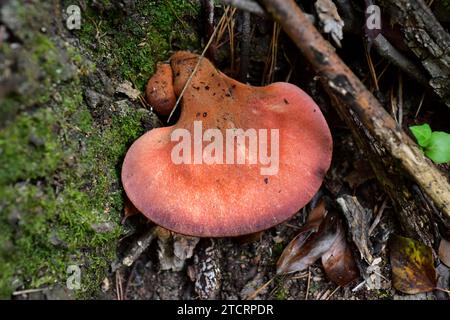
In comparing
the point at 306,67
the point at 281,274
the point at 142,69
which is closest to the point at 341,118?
the point at 306,67

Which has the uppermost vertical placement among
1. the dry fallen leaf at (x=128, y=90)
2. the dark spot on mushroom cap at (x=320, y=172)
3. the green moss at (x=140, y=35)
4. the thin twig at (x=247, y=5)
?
the thin twig at (x=247, y=5)

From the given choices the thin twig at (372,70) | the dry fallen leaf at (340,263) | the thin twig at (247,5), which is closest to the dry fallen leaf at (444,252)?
the dry fallen leaf at (340,263)

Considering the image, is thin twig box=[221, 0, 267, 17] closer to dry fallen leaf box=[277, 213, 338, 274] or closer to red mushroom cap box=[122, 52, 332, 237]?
red mushroom cap box=[122, 52, 332, 237]

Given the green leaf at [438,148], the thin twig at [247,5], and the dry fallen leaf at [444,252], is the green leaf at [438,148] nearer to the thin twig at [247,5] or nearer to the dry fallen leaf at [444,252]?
the dry fallen leaf at [444,252]

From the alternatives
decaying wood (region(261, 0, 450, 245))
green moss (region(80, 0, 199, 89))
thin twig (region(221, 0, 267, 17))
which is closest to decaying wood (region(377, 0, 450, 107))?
decaying wood (region(261, 0, 450, 245))

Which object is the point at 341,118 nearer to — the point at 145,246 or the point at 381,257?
the point at 381,257
